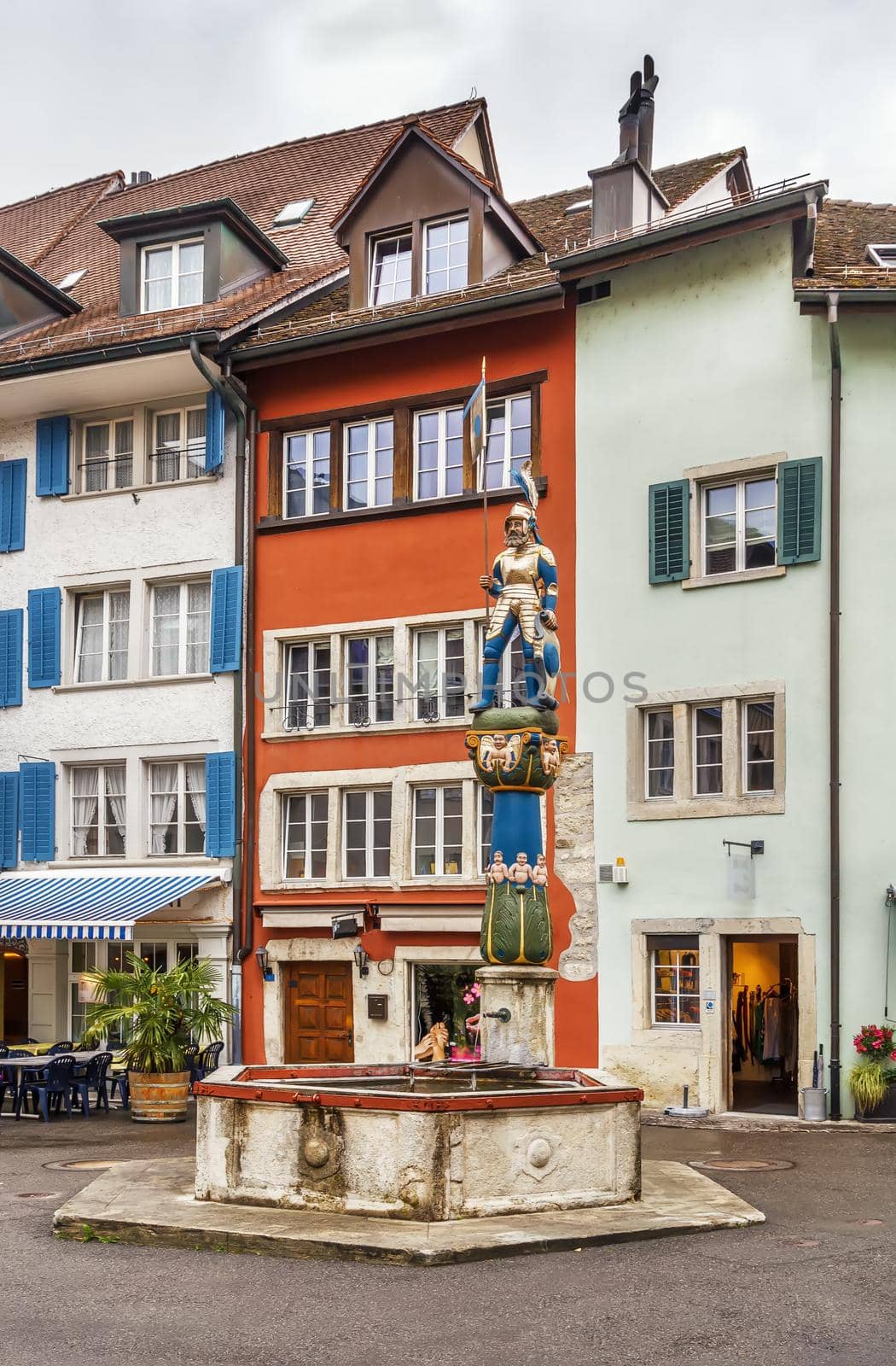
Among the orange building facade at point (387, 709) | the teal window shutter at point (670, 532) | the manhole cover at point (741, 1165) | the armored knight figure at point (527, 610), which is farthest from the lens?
the orange building facade at point (387, 709)

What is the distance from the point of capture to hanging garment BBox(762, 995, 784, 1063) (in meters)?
23.4

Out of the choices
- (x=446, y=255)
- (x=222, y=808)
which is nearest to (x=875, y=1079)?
(x=222, y=808)

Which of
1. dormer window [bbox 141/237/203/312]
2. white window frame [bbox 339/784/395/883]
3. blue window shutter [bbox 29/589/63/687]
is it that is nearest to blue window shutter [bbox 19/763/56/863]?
blue window shutter [bbox 29/589/63/687]

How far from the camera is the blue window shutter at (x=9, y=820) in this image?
86.6 ft

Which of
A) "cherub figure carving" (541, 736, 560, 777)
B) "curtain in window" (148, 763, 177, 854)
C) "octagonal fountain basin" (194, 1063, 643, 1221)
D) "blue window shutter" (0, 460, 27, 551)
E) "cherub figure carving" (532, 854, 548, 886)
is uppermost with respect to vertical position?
"blue window shutter" (0, 460, 27, 551)

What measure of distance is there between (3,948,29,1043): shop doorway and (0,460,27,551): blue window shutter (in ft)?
20.9

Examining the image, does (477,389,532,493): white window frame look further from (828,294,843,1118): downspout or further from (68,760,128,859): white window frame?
(68,760,128,859): white window frame

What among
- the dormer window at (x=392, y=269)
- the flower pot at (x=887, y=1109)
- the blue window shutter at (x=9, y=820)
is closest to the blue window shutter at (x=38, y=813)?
the blue window shutter at (x=9, y=820)

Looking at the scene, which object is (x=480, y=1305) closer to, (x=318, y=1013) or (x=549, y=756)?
(x=549, y=756)

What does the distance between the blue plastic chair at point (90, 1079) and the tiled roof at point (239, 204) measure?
10.3 meters

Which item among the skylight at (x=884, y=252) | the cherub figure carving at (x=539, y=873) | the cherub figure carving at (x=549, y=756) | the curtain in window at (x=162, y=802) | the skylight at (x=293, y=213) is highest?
the skylight at (x=293, y=213)

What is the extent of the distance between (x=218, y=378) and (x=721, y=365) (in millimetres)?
7552

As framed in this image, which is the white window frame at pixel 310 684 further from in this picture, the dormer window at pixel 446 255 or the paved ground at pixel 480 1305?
the paved ground at pixel 480 1305

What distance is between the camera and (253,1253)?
1098cm
